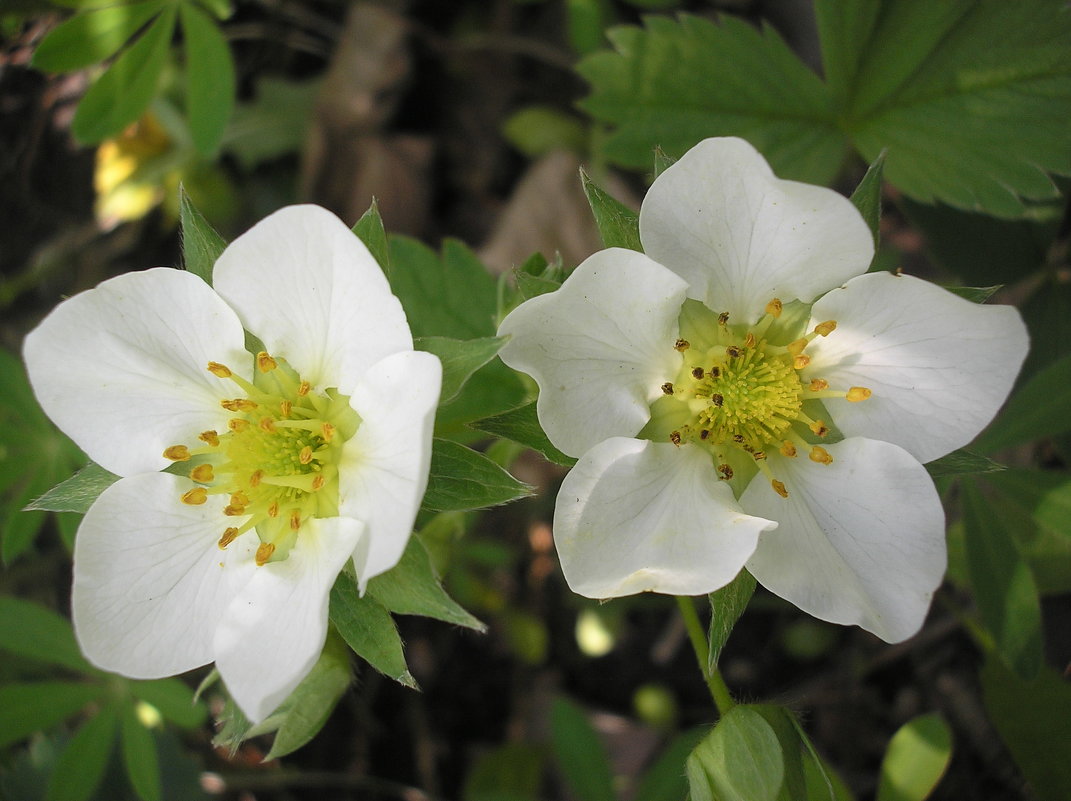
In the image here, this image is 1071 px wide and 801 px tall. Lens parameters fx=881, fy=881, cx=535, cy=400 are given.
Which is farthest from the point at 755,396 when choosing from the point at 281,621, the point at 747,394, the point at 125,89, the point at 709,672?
the point at 125,89

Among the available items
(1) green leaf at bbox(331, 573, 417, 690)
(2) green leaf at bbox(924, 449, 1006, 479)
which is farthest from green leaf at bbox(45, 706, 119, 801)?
(2) green leaf at bbox(924, 449, 1006, 479)

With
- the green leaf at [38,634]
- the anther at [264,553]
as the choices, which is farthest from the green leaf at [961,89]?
the green leaf at [38,634]

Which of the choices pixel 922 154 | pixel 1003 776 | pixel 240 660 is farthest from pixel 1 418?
pixel 1003 776

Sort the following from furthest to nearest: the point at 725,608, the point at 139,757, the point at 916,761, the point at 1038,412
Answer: the point at 139,757, the point at 1038,412, the point at 916,761, the point at 725,608

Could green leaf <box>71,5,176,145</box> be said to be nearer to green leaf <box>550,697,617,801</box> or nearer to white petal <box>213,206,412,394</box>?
white petal <box>213,206,412,394</box>

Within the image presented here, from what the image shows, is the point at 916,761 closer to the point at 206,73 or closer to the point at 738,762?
the point at 738,762

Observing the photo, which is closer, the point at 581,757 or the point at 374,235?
the point at 374,235

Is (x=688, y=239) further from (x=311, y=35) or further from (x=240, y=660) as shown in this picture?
(x=311, y=35)
